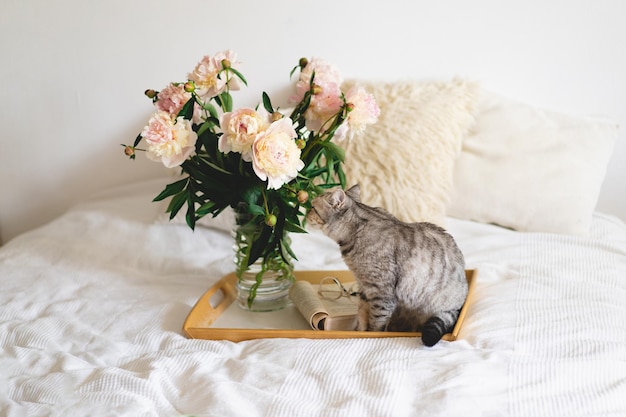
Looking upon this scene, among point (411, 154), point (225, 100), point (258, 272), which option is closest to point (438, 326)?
point (258, 272)

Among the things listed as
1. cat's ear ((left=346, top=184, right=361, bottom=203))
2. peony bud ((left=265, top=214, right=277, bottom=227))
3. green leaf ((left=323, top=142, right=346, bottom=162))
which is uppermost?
green leaf ((left=323, top=142, right=346, bottom=162))

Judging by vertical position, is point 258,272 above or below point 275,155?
below

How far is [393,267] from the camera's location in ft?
4.76

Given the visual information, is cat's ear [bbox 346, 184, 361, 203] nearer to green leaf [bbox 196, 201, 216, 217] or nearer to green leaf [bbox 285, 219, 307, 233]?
green leaf [bbox 285, 219, 307, 233]

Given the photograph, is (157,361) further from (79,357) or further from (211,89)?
(211,89)

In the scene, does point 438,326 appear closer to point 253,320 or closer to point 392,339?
point 392,339

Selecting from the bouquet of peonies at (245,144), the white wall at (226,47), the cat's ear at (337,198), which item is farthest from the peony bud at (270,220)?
the white wall at (226,47)

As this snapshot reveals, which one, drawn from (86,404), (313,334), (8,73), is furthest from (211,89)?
(8,73)

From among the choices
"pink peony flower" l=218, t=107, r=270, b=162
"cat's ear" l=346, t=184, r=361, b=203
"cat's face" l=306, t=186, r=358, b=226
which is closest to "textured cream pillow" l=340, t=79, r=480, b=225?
"cat's ear" l=346, t=184, r=361, b=203

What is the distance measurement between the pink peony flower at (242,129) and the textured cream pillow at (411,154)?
2.27 feet

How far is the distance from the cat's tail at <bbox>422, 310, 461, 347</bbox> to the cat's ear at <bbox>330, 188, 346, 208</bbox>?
30 cm

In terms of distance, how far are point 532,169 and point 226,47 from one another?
114 centimetres

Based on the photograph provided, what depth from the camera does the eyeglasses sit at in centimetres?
165

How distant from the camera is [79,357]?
1.46 metres
